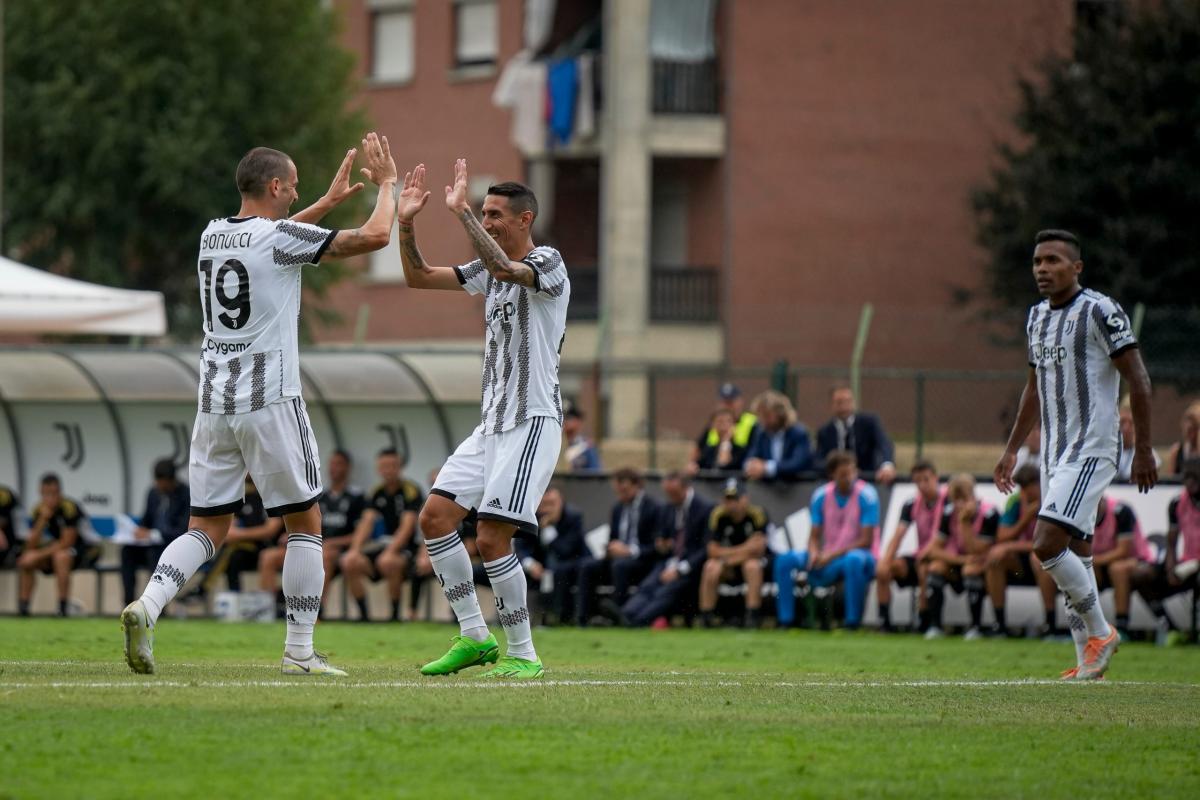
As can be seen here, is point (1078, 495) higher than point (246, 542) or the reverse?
higher

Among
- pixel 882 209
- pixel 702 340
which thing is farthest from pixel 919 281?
pixel 702 340

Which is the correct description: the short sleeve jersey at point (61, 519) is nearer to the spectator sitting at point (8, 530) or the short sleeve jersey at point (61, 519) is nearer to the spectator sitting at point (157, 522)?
the spectator sitting at point (8, 530)

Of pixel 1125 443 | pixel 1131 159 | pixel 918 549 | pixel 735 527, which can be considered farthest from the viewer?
pixel 1131 159

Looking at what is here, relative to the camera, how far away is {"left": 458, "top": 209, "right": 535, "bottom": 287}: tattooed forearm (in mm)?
9406

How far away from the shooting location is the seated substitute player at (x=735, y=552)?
19375mm

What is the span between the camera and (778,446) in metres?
20.4

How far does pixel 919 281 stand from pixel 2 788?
1387 inches

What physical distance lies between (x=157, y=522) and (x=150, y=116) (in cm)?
1834

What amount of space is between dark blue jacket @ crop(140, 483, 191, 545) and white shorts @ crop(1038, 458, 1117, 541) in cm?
1150

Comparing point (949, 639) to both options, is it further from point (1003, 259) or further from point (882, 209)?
point (882, 209)

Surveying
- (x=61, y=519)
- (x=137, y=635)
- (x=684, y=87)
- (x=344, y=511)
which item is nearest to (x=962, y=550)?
(x=344, y=511)

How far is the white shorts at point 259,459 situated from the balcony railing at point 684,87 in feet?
96.8

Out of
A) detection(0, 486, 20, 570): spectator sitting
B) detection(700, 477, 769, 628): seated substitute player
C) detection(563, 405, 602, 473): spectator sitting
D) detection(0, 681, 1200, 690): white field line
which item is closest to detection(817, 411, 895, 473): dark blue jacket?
detection(700, 477, 769, 628): seated substitute player

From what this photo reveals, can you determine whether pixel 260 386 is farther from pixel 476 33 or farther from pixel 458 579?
pixel 476 33
